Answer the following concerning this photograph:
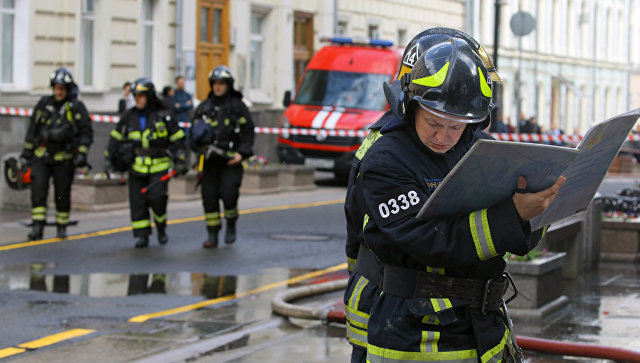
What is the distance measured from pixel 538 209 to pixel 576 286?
21.9 feet

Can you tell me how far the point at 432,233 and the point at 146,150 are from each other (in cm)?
884

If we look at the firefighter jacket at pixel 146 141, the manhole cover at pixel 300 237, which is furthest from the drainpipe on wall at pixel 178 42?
the firefighter jacket at pixel 146 141

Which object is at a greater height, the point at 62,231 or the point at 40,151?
the point at 40,151

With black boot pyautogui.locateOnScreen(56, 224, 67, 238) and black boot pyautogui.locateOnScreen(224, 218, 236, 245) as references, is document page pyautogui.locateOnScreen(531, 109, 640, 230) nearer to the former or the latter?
black boot pyautogui.locateOnScreen(224, 218, 236, 245)

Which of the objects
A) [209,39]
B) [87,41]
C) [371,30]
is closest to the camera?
[87,41]

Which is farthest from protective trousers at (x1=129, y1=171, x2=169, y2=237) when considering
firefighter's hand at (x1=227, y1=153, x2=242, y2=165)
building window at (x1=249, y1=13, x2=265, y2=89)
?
building window at (x1=249, y1=13, x2=265, y2=89)

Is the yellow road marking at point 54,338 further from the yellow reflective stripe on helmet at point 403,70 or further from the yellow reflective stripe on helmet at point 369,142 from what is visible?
the yellow reflective stripe on helmet at point 403,70

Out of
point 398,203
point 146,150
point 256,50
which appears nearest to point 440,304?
point 398,203

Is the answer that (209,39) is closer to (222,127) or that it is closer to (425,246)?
(222,127)

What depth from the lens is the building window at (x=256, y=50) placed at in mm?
29172

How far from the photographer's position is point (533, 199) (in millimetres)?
3293

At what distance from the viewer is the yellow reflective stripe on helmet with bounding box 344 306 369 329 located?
12.8 feet

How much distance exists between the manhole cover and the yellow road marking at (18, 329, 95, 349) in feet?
18.0

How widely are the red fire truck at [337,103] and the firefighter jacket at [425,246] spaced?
1751 cm
